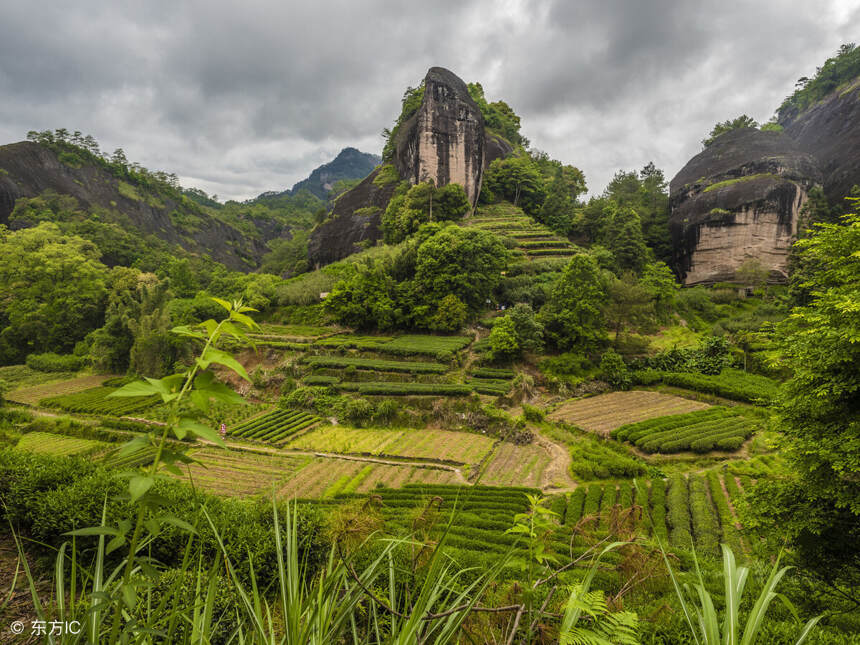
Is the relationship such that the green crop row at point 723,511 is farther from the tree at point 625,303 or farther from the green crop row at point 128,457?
the green crop row at point 128,457

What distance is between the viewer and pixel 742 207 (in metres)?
40.1

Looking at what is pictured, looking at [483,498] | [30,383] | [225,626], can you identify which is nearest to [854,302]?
[225,626]

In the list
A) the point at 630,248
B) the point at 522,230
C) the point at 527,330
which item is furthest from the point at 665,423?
the point at 522,230

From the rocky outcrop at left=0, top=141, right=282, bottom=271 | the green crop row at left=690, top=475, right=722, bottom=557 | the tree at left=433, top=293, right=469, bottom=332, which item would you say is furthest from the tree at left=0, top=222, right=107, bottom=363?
the green crop row at left=690, top=475, right=722, bottom=557

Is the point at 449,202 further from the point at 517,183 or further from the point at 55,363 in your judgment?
the point at 55,363

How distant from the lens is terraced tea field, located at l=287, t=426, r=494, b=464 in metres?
19.5

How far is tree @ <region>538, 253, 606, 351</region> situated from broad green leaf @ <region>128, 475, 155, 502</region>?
2813cm

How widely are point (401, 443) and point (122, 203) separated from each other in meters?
73.7

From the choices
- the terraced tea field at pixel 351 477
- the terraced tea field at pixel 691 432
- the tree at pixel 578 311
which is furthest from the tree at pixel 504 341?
the terraced tea field at pixel 351 477

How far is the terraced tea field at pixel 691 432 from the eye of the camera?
60.5 ft

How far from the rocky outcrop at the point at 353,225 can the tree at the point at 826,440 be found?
1864 inches

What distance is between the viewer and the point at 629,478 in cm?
1688

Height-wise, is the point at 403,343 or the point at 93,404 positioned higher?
the point at 403,343

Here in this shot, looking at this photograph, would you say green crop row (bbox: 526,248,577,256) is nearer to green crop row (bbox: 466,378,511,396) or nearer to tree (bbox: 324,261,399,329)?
tree (bbox: 324,261,399,329)
